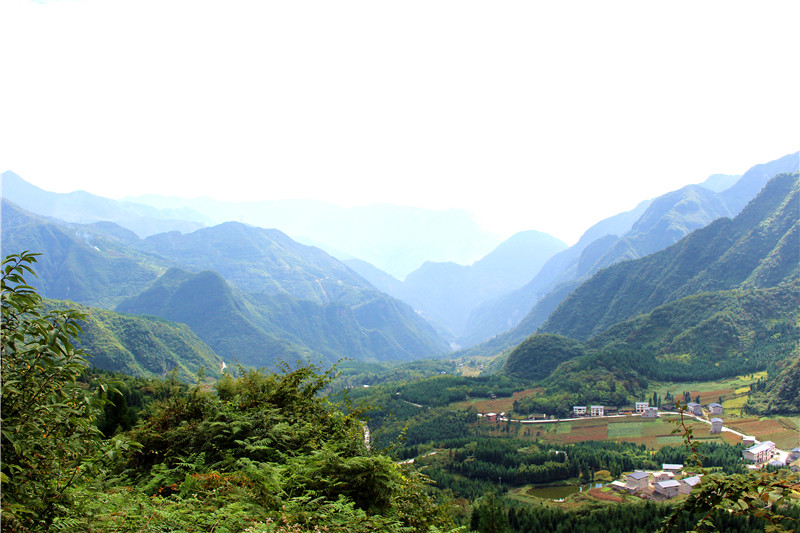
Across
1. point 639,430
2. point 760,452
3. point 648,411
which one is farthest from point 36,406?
point 648,411

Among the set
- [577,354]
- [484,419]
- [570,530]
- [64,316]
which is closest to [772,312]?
[577,354]

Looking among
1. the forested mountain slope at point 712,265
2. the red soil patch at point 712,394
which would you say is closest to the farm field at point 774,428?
the red soil patch at point 712,394

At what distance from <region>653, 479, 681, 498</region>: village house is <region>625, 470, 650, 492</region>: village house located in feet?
3.94

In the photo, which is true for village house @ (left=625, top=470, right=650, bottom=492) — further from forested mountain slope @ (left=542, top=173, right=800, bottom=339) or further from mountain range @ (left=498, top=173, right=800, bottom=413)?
forested mountain slope @ (left=542, top=173, right=800, bottom=339)

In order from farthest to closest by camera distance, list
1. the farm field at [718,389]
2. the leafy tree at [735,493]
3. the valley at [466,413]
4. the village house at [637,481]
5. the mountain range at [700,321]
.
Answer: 1. the mountain range at [700,321]
2. the farm field at [718,389]
3. the village house at [637,481]
4. the valley at [466,413]
5. the leafy tree at [735,493]

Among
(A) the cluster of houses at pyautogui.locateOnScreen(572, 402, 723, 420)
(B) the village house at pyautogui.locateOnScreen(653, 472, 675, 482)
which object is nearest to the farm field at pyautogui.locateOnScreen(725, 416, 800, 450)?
(A) the cluster of houses at pyautogui.locateOnScreen(572, 402, 723, 420)

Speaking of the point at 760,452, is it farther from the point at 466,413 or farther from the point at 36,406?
the point at 36,406

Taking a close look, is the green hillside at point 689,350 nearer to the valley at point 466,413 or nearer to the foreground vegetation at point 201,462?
the valley at point 466,413

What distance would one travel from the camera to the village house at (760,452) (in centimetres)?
5562

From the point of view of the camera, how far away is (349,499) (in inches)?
328

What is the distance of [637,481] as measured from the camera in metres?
48.8

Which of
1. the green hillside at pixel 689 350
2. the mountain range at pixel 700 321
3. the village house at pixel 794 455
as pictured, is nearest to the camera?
the village house at pixel 794 455

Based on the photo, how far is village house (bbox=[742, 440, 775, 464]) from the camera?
182 ft

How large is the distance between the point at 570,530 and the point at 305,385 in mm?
31315
